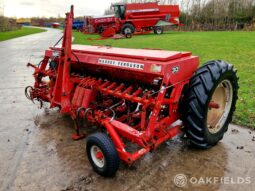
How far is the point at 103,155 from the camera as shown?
9.09ft

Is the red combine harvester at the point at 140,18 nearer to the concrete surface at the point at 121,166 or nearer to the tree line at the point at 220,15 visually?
the tree line at the point at 220,15

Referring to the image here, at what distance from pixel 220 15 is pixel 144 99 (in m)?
30.6

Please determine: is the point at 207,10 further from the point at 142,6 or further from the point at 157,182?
the point at 157,182

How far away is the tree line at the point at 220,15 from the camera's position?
2934cm

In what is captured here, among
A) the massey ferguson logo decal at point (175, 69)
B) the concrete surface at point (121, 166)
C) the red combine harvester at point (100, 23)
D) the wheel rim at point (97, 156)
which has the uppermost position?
the red combine harvester at point (100, 23)

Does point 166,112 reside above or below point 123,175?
above

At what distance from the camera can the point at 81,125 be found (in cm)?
427

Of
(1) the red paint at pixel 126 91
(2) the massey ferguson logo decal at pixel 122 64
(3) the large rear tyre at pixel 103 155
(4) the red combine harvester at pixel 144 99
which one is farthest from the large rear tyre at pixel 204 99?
(3) the large rear tyre at pixel 103 155

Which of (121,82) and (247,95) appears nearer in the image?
(121,82)

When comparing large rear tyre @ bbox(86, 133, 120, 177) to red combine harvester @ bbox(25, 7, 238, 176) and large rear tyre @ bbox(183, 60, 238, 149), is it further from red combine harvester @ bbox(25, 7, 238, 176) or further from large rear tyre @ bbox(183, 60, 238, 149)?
large rear tyre @ bbox(183, 60, 238, 149)

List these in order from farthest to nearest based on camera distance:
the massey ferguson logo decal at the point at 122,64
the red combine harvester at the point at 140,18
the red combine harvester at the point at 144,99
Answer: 1. the red combine harvester at the point at 140,18
2. the massey ferguson logo decal at the point at 122,64
3. the red combine harvester at the point at 144,99

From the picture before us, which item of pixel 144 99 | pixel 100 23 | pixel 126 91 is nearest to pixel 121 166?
pixel 144 99

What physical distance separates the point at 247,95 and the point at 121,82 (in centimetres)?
280

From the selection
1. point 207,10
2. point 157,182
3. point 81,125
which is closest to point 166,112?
point 157,182
